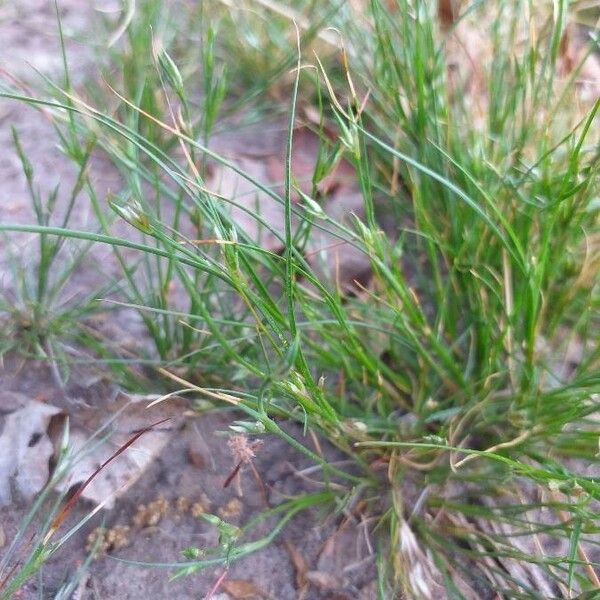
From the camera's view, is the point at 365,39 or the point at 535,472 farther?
the point at 365,39

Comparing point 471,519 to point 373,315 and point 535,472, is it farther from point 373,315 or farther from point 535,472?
point 373,315

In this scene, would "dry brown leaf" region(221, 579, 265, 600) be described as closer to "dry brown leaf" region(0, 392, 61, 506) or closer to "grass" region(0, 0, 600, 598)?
"grass" region(0, 0, 600, 598)

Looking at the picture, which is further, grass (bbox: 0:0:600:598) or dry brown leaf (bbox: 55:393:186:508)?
dry brown leaf (bbox: 55:393:186:508)

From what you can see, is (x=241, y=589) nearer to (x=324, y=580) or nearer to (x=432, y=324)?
(x=324, y=580)

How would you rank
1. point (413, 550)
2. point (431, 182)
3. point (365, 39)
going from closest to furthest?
point (413, 550)
point (431, 182)
point (365, 39)

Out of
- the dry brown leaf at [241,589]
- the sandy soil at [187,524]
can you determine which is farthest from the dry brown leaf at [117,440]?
the dry brown leaf at [241,589]

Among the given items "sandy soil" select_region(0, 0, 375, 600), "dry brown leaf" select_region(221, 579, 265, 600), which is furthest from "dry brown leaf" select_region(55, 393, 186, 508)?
"dry brown leaf" select_region(221, 579, 265, 600)

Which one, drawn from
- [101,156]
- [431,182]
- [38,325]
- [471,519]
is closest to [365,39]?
[431,182]


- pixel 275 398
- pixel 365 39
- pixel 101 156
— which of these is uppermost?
pixel 365 39
